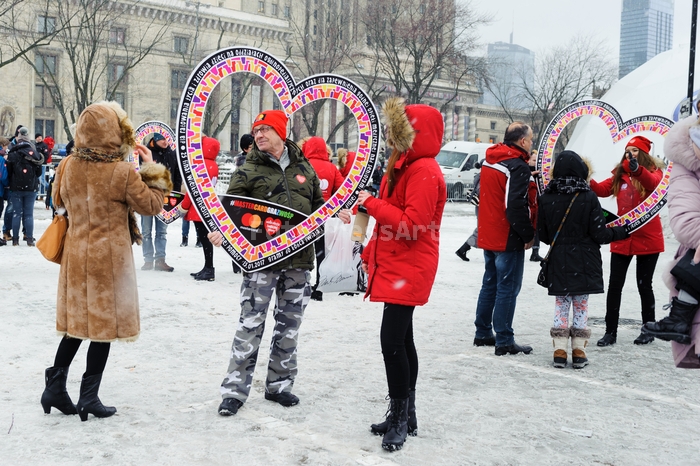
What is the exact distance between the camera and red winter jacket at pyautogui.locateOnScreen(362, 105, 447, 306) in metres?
4.47

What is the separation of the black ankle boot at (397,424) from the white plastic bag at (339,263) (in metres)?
4.35

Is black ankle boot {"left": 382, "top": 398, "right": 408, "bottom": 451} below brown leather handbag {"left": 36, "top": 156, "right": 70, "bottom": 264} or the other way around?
below

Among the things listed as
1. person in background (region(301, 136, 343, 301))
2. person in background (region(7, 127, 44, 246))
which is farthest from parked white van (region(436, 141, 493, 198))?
person in background (region(301, 136, 343, 301))

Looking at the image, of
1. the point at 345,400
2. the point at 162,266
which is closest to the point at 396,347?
the point at 345,400

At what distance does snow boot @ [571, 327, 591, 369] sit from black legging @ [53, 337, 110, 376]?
3774 mm

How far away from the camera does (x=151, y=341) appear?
7016 mm

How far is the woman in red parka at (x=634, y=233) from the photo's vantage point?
24.6 ft

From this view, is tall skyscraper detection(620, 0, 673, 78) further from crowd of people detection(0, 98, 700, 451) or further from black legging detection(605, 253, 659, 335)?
crowd of people detection(0, 98, 700, 451)

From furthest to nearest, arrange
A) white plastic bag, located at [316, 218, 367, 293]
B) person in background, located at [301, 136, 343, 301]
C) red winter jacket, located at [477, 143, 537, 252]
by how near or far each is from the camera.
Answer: white plastic bag, located at [316, 218, 367, 293] → person in background, located at [301, 136, 343, 301] → red winter jacket, located at [477, 143, 537, 252]

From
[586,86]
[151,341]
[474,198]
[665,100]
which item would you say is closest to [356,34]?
[586,86]

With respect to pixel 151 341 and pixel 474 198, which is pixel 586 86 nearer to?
pixel 474 198

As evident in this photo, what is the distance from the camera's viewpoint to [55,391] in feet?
15.9

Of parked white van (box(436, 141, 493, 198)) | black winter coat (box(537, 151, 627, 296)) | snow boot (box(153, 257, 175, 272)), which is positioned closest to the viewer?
black winter coat (box(537, 151, 627, 296))

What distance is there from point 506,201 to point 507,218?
16 cm
